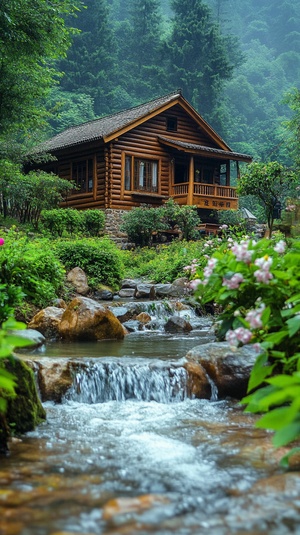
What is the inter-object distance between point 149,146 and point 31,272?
1751 centimetres

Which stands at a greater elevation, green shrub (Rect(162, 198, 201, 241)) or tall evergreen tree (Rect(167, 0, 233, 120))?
tall evergreen tree (Rect(167, 0, 233, 120))

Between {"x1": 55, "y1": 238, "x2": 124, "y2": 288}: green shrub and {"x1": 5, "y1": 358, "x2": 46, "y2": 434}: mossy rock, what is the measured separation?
10129 millimetres

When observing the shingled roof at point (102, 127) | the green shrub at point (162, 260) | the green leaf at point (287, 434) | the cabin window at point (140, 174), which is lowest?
the green leaf at point (287, 434)

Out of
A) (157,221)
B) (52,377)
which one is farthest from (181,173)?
(52,377)

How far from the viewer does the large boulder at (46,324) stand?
9461mm

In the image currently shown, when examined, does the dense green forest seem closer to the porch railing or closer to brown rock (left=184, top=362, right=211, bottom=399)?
the porch railing

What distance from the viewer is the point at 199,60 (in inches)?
2116

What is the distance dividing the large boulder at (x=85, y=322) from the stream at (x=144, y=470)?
10.5 ft

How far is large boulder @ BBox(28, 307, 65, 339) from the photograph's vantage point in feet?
31.0

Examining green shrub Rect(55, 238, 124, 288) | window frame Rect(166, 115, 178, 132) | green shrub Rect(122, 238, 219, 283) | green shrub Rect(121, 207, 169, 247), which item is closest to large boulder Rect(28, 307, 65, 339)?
green shrub Rect(55, 238, 124, 288)

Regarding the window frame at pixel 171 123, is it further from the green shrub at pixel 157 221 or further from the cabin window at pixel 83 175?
the green shrub at pixel 157 221

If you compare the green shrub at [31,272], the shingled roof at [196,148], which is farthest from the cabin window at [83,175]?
the green shrub at [31,272]

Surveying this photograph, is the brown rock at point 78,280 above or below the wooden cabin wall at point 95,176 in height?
below

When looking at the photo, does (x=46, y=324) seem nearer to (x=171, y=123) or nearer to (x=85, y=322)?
(x=85, y=322)
